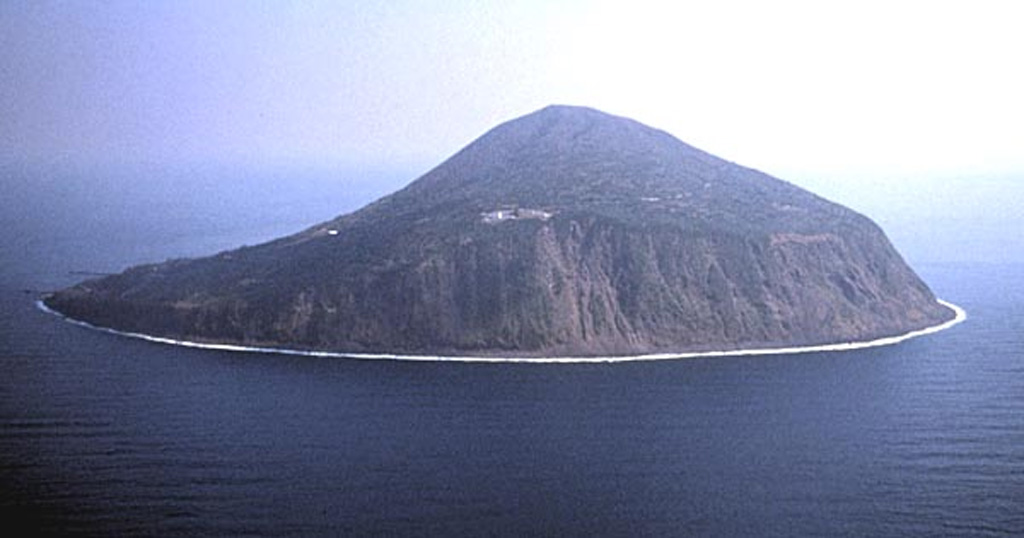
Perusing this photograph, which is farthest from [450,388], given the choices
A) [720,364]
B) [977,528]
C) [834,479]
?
[977,528]

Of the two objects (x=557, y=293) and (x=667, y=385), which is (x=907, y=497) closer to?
(x=667, y=385)

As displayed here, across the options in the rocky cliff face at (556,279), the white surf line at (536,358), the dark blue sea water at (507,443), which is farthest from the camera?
the rocky cliff face at (556,279)

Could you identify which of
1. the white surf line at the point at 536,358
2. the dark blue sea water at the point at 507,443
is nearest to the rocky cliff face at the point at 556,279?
the white surf line at the point at 536,358

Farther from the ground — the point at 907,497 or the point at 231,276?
the point at 231,276

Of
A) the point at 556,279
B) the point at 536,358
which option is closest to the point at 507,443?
the point at 536,358

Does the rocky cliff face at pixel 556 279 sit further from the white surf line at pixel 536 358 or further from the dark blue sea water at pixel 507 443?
the dark blue sea water at pixel 507 443

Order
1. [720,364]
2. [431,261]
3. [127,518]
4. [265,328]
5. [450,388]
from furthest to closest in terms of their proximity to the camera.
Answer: [431,261] < [265,328] < [720,364] < [450,388] < [127,518]

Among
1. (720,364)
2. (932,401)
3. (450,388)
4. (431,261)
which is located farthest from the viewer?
(431,261)
